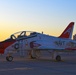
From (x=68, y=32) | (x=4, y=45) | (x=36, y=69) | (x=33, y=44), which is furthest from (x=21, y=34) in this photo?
(x=36, y=69)

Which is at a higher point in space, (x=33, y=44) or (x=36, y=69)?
(x=33, y=44)

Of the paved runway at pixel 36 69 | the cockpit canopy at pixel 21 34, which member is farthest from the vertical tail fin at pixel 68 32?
the paved runway at pixel 36 69

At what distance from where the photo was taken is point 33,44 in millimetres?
20828

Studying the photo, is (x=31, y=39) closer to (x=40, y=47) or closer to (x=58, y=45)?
(x=40, y=47)

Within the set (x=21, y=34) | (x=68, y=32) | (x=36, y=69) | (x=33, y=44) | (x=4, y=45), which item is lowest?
(x=36, y=69)

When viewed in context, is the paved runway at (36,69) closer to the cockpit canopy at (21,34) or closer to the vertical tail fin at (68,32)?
the cockpit canopy at (21,34)

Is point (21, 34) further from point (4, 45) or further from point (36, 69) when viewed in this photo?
point (36, 69)

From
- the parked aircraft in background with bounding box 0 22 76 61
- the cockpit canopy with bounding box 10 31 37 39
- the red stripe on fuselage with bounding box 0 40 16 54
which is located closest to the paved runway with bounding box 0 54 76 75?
the red stripe on fuselage with bounding box 0 40 16 54

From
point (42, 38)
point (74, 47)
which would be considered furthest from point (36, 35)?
point (74, 47)

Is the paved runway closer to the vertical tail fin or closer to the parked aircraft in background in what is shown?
the parked aircraft in background

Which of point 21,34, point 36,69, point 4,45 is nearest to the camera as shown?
point 36,69

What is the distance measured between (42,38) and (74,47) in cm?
280

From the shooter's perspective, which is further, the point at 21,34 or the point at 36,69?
the point at 21,34

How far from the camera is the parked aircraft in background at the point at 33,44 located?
20.3 metres
